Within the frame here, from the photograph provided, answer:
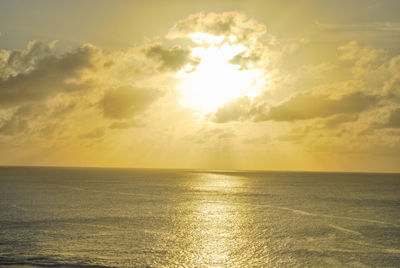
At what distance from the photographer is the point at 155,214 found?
7694 centimetres

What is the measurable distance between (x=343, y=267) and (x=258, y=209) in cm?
4890

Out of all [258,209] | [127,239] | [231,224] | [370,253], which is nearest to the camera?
[370,253]

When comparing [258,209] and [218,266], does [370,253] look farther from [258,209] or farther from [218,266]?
[258,209]

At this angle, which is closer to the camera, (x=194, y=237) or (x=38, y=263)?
(x=38, y=263)

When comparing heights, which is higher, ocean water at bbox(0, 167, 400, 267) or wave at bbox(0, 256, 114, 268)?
wave at bbox(0, 256, 114, 268)

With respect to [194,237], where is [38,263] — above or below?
above

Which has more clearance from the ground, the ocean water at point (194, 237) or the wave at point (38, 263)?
the wave at point (38, 263)

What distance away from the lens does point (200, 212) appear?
82.6 meters

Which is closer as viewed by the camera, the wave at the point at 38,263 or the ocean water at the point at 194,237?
the wave at the point at 38,263

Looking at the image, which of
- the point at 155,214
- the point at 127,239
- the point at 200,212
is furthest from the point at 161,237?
the point at 200,212

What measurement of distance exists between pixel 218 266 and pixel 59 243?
22.2 meters

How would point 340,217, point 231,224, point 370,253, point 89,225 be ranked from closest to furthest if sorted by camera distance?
point 370,253 → point 89,225 → point 231,224 → point 340,217

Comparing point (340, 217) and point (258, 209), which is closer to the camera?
point (340, 217)

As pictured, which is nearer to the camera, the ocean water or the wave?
the wave
